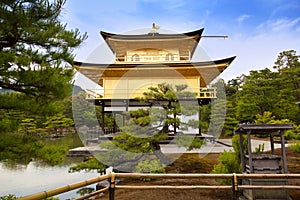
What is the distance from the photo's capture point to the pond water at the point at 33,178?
4.59m

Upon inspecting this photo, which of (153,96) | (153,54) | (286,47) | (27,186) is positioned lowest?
(27,186)

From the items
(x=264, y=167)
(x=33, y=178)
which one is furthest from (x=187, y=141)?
(x=33, y=178)

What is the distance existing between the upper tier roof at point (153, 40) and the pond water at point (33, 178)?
18.7 ft

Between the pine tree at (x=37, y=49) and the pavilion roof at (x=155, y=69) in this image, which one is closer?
the pine tree at (x=37, y=49)

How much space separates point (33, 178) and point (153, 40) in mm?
6978

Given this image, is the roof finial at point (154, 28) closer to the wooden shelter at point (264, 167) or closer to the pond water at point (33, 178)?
the pond water at point (33, 178)

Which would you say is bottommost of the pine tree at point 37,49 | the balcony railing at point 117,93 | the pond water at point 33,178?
the pond water at point 33,178

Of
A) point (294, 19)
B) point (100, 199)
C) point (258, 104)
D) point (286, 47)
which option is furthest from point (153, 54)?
point (286, 47)

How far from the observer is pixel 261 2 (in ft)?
27.5

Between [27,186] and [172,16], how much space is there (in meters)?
8.71

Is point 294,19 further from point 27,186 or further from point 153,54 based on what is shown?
point 27,186

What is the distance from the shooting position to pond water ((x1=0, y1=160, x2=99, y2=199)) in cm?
459

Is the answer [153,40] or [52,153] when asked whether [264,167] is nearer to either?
[52,153]

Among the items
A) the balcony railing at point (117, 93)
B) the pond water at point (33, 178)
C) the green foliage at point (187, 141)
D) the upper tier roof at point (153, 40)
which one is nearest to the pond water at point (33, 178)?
the pond water at point (33, 178)
